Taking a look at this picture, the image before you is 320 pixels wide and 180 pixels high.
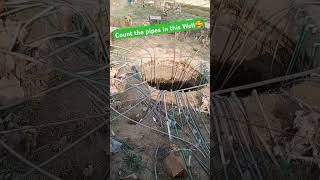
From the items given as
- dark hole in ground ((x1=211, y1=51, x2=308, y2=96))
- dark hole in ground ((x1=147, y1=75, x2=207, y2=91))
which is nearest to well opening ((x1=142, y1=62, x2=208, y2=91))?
dark hole in ground ((x1=147, y1=75, x2=207, y2=91))

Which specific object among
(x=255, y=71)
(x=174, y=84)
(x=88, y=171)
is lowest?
(x=88, y=171)

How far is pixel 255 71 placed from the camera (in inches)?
90.4

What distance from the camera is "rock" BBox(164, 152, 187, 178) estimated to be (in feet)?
7.48

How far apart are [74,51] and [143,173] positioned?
67 cm

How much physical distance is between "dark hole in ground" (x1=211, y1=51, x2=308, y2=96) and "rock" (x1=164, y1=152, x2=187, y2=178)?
0.40 m

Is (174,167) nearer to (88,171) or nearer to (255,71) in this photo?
(88,171)

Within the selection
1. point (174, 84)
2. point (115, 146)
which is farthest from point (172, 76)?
point (115, 146)

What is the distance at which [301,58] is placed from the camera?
7.47 ft

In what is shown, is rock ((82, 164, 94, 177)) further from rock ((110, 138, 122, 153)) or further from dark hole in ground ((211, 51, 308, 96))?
dark hole in ground ((211, 51, 308, 96))

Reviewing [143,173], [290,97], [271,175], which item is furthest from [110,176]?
[290,97]

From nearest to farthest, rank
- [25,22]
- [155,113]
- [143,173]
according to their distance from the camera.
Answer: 1. [25,22]
2. [143,173]
3. [155,113]

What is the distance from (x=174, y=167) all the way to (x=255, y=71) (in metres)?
0.61

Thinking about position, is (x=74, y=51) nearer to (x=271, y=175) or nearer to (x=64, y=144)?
(x=64, y=144)

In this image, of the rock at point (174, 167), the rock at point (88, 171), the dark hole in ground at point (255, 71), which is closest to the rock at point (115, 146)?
the rock at point (88, 171)
